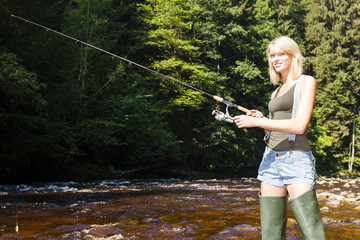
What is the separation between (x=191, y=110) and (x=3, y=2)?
15.1m

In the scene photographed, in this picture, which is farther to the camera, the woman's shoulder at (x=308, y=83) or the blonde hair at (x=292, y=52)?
the blonde hair at (x=292, y=52)

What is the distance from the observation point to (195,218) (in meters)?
7.27

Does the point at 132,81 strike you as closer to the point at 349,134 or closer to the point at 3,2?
the point at 3,2

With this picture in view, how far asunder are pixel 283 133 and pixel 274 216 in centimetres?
67

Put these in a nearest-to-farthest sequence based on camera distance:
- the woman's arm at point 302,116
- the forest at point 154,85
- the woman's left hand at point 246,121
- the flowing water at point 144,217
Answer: the woman's arm at point 302,116
the woman's left hand at point 246,121
the flowing water at point 144,217
the forest at point 154,85

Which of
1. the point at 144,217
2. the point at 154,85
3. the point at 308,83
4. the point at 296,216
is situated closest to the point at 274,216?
the point at 296,216

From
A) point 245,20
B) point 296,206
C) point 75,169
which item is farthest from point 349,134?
point 296,206

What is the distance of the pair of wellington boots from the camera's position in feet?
8.82

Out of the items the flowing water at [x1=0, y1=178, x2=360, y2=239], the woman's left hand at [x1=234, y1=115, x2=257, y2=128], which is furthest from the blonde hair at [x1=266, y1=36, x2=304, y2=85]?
the flowing water at [x1=0, y1=178, x2=360, y2=239]

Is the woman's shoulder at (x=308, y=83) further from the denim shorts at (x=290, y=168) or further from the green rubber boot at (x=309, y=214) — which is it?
the green rubber boot at (x=309, y=214)

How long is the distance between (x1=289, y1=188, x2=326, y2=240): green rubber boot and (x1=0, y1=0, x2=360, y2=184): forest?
10.9 metres

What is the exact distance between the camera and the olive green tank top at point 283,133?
2.76 metres

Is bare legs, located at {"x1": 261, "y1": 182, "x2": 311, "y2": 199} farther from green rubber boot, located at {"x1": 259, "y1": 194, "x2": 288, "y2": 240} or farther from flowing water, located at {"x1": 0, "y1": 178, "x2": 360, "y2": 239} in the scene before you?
flowing water, located at {"x1": 0, "y1": 178, "x2": 360, "y2": 239}


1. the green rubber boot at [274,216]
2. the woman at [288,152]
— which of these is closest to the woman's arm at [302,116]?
the woman at [288,152]
